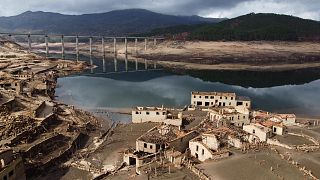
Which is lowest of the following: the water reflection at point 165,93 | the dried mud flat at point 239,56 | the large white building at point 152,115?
the water reflection at point 165,93

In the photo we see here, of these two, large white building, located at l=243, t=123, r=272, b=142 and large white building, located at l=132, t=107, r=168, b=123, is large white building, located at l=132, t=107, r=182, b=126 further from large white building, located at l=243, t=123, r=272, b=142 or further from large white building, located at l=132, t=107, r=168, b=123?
large white building, located at l=243, t=123, r=272, b=142

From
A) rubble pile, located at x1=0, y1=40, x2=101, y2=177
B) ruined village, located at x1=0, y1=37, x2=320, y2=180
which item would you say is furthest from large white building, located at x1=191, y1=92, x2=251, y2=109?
rubble pile, located at x1=0, y1=40, x2=101, y2=177

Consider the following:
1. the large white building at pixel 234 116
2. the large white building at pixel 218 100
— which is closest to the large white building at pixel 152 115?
the large white building at pixel 234 116

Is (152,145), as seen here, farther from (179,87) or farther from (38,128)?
(179,87)

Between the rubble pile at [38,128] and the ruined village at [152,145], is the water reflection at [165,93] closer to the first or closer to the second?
the rubble pile at [38,128]

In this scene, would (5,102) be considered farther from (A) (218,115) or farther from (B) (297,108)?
(B) (297,108)
